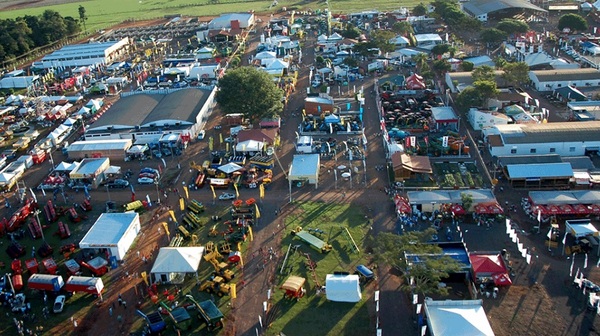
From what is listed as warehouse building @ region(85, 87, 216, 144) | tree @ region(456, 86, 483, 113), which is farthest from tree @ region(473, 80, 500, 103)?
warehouse building @ region(85, 87, 216, 144)

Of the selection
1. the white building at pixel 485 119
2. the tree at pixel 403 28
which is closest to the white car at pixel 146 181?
the white building at pixel 485 119

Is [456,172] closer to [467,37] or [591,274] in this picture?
[591,274]

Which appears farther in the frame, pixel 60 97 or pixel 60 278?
pixel 60 97

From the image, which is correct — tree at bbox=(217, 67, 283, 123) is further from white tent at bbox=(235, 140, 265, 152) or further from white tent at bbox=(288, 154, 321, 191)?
white tent at bbox=(288, 154, 321, 191)

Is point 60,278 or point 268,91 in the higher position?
point 268,91

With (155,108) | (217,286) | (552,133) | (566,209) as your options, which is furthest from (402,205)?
(155,108)

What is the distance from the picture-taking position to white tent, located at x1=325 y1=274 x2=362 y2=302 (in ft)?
72.9

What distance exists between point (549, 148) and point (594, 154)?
9.60 feet

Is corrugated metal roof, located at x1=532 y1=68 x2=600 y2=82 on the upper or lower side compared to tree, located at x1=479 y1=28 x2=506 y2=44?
lower

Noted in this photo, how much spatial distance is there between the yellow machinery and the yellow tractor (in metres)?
0.33

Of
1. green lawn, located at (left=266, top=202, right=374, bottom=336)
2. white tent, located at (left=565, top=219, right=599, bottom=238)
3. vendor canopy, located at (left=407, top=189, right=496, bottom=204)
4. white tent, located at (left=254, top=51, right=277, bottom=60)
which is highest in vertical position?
white tent, located at (left=254, top=51, right=277, bottom=60)

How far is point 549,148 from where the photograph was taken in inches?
1324

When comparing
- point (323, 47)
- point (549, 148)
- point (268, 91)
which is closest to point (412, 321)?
point (549, 148)

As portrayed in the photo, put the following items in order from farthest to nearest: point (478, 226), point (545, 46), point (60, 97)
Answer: point (545, 46) < point (60, 97) < point (478, 226)
